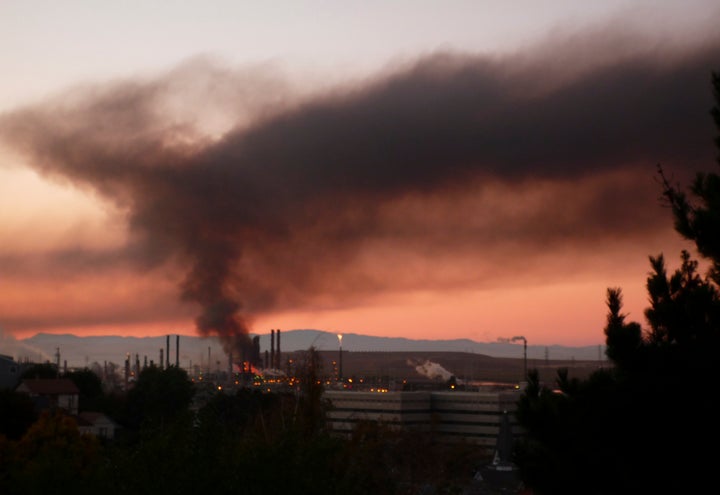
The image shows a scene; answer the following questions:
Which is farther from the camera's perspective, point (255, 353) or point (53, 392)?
point (255, 353)

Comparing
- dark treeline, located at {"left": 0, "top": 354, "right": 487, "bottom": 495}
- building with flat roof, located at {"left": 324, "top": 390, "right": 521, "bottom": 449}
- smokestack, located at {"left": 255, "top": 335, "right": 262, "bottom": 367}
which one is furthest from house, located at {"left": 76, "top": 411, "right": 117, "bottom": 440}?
smokestack, located at {"left": 255, "top": 335, "right": 262, "bottom": 367}

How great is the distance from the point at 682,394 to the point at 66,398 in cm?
9201

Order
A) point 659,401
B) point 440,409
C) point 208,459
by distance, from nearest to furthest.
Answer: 1. point 659,401
2. point 208,459
3. point 440,409

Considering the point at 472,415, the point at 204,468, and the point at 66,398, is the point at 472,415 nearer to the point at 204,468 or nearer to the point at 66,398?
the point at 66,398

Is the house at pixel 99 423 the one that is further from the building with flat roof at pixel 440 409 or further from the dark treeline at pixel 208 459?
the building with flat roof at pixel 440 409

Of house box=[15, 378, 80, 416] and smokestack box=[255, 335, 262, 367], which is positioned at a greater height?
smokestack box=[255, 335, 262, 367]

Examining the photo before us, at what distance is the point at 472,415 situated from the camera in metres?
144

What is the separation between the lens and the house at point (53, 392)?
10088 cm

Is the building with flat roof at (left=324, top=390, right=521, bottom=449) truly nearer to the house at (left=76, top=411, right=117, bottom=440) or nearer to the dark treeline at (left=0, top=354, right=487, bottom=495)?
the house at (left=76, top=411, right=117, bottom=440)

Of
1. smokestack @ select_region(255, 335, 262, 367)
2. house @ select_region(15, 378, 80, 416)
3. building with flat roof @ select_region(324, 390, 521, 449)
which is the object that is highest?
smokestack @ select_region(255, 335, 262, 367)

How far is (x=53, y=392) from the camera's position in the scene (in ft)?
341

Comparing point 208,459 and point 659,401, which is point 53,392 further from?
point 659,401

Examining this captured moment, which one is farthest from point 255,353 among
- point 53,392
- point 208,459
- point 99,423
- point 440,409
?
point 208,459

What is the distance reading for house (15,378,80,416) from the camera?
101 meters
